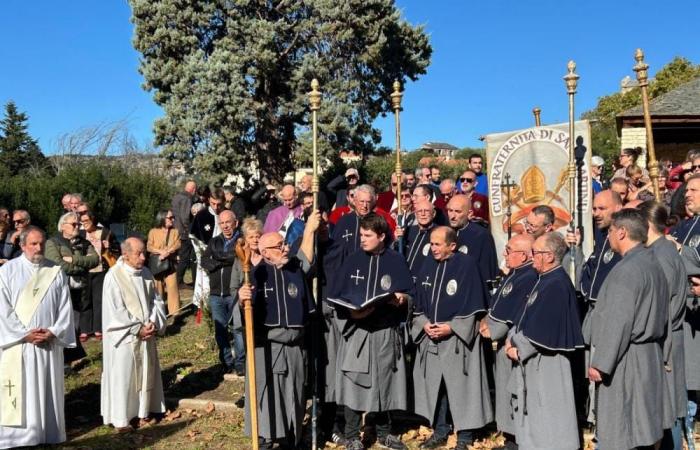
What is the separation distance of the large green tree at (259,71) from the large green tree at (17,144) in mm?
17934

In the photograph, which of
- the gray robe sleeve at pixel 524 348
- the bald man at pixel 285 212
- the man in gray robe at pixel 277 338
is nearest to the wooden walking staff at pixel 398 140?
the bald man at pixel 285 212

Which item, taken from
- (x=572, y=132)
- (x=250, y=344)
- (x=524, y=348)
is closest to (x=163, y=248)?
(x=250, y=344)

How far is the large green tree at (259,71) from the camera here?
22.0m

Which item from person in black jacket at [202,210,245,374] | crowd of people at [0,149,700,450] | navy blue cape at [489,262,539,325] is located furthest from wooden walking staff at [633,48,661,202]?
person in black jacket at [202,210,245,374]

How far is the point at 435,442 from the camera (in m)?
6.38

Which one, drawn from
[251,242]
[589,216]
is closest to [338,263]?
[251,242]

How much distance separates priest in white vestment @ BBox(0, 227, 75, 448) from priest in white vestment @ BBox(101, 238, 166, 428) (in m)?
0.41

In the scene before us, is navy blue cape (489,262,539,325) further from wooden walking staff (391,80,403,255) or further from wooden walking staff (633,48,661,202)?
wooden walking staff (633,48,661,202)

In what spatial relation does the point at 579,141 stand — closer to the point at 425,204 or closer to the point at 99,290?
the point at 425,204

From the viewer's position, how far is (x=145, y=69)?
74.8 ft

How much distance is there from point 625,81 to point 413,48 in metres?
42.4

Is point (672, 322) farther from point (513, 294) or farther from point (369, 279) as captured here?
point (369, 279)

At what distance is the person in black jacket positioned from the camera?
842 cm

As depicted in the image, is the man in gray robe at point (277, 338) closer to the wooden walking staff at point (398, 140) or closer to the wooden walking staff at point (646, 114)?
the wooden walking staff at point (398, 140)
